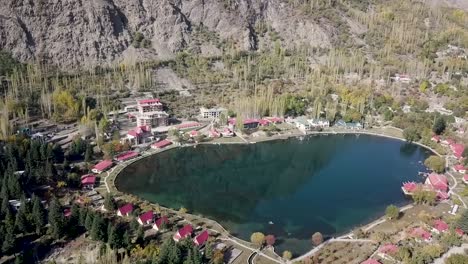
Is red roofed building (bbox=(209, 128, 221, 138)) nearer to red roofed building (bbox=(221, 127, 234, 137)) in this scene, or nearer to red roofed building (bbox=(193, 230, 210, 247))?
red roofed building (bbox=(221, 127, 234, 137))

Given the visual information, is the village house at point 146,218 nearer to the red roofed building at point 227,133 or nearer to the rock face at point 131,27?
the red roofed building at point 227,133

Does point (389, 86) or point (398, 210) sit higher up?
point (389, 86)

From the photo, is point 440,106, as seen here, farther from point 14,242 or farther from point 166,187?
point 14,242

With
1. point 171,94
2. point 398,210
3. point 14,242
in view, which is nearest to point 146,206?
point 14,242

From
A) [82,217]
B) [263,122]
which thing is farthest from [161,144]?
[82,217]

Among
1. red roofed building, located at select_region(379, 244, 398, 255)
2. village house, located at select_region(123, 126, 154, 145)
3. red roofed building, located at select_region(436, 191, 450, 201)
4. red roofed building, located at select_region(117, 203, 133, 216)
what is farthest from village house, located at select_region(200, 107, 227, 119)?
red roofed building, located at select_region(379, 244, 398, 255)

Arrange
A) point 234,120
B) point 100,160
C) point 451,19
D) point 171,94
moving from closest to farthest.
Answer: point 100,160, point 234,120, point 171,94, point 451,19

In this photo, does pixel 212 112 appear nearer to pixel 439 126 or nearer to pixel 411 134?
pixel 411 134
